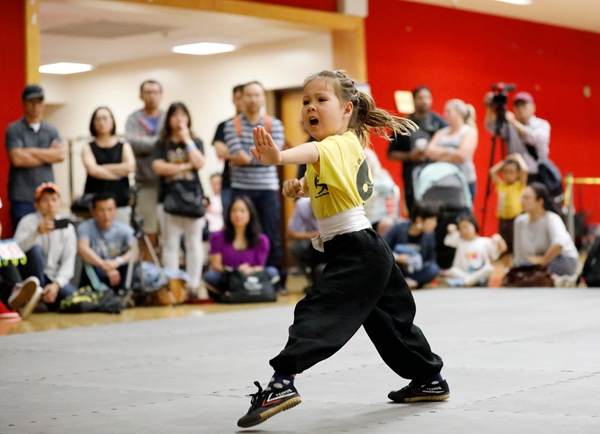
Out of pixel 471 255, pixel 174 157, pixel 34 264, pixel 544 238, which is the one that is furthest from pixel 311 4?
pixel 34 264

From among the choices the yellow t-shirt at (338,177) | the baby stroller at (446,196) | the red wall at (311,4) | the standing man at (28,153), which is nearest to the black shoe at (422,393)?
the yellow t-shirt at (338,177)

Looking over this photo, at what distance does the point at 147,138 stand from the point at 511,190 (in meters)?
3.51

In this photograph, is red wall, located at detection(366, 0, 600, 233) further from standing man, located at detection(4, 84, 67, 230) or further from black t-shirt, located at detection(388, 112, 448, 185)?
standing man, located at detection(4, 84, 67, 230)

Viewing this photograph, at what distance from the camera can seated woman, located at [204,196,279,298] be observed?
8039mm

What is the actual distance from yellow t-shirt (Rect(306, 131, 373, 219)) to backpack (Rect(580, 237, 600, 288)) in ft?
17.2

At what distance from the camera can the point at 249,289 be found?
790 centimetres

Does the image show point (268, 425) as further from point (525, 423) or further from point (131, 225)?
point (131, 225)

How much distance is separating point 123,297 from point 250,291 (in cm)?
97

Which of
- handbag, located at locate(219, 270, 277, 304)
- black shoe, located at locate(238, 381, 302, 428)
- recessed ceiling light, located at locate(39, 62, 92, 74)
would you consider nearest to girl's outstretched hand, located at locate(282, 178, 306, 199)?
black shoe, located at locate(238, 381, 302, 428)

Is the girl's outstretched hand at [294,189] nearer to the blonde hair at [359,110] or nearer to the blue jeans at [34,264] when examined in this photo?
the blonde hair at [359,110]

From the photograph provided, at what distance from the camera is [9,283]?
23.3ft

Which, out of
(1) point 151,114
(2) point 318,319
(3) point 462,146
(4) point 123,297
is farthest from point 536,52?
(2) point 318,319

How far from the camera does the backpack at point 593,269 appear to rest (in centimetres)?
802

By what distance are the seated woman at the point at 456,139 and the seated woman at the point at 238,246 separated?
1.99m
